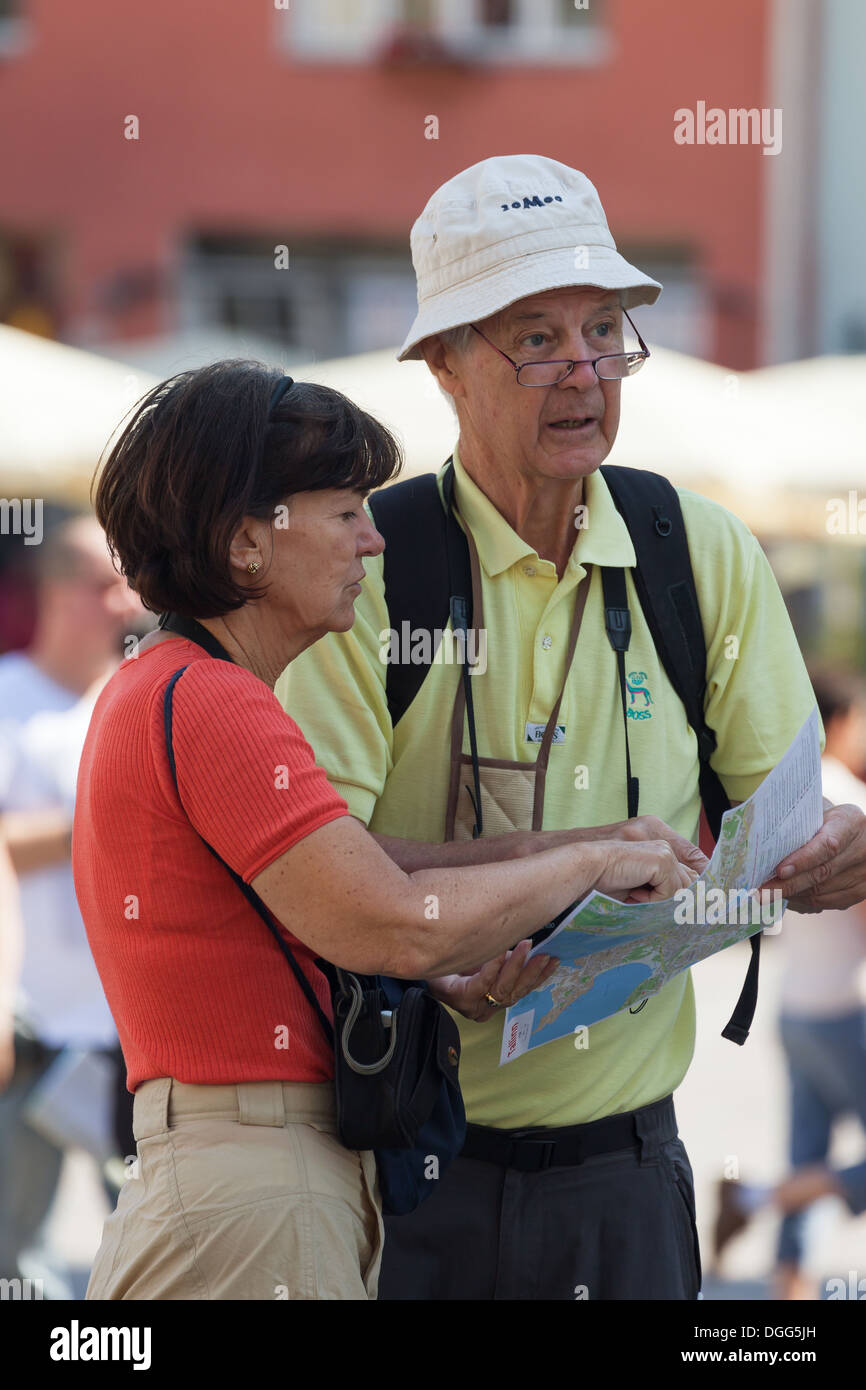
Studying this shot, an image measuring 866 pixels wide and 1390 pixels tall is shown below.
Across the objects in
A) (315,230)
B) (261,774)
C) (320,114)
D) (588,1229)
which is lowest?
(588,1229)

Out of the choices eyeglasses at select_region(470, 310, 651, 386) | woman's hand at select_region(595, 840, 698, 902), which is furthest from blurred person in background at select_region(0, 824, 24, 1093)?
woman's hand at select_region(595, 840, 698, 902)

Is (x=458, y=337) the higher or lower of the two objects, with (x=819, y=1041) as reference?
higher

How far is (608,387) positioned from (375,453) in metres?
0.49

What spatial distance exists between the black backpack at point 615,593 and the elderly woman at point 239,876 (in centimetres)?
31

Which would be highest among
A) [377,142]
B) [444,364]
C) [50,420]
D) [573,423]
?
[377,142]

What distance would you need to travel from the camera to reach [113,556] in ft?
7.42

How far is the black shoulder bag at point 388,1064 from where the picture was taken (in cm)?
203

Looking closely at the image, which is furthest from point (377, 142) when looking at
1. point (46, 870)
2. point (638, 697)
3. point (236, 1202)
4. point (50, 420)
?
point (236, 1202)

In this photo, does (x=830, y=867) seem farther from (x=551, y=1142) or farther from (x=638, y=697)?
(x=551, y=1142)

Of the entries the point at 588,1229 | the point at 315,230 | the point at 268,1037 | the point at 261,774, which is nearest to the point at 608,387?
the point at 261,774

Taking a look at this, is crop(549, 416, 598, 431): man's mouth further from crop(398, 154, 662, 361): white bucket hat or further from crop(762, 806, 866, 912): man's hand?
crop(762, 806, 866, 912): man's hand

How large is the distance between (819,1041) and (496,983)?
3.31m

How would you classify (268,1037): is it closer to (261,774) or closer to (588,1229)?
(261,774)

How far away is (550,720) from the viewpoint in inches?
97.6
